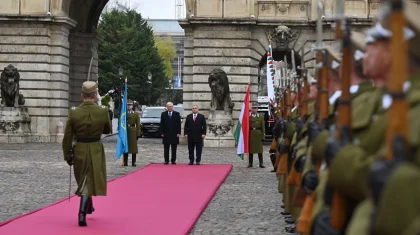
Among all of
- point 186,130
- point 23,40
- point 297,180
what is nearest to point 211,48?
point 23,40

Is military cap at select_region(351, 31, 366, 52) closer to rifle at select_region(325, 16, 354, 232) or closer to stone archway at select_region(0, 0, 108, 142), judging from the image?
rifle at select_region(325, 16, 354, 232)

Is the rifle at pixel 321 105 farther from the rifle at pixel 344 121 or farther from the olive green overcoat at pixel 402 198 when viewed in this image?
the olive green overcoat at pixel 402 198

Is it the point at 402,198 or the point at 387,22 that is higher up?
the point at 387,22

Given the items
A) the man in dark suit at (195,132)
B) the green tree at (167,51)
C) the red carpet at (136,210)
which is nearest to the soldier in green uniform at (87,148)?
the red carpet at (136,210)

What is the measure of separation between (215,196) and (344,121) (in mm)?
10330

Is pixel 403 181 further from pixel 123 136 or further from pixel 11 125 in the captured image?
pixel 11 125

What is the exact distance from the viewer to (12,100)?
32656 mm

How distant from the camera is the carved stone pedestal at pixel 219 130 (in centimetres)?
3156

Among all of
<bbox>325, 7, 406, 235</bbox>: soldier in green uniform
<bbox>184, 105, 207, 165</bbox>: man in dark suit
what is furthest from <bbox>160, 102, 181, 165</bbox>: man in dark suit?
<bbox>325, 7, 406, 235</bbox>: soldier in green uniform

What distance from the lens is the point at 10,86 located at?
106ft

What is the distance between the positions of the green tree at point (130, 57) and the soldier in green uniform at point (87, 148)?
65.2 m

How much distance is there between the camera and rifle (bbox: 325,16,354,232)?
3.92 m

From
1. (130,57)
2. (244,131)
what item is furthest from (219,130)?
(130,57)

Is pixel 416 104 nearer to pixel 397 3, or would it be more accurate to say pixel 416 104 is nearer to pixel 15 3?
pixel 397 3
